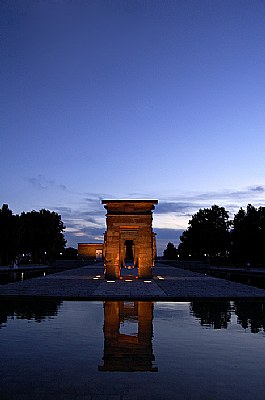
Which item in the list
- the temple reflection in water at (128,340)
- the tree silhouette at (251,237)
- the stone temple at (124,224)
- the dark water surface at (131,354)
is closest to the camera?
the dark water surface at (131,354)

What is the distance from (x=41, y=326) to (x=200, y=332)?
4.32m

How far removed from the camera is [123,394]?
6.18m

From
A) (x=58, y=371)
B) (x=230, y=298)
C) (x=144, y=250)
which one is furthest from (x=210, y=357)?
(x=144, y=250)

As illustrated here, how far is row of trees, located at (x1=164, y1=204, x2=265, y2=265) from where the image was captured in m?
64.7

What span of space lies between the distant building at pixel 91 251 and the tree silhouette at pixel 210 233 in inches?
835

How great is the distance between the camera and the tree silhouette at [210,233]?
8644 centimetres

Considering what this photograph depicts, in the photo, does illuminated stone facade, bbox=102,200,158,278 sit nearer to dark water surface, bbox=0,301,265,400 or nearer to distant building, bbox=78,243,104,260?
dark water surface, bbox=0,301,265,400

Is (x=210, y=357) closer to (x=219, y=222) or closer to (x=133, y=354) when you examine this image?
(x=133, y=354)

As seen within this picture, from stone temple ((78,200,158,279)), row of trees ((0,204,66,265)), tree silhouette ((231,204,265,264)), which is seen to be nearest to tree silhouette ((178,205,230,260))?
tree silhouette ((231,204,265,264))

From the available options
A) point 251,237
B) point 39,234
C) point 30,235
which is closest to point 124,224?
point 251,237

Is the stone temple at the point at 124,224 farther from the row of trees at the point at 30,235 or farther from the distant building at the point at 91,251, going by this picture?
the distant building at the point at 91,251

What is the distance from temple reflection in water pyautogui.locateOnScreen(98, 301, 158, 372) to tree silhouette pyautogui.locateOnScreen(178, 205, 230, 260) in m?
71.8

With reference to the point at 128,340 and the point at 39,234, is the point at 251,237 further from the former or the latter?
the point at 128,340

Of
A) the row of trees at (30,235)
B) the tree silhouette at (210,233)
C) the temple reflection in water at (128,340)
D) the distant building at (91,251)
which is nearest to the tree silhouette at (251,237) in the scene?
the tree silhouette at (210,233)
